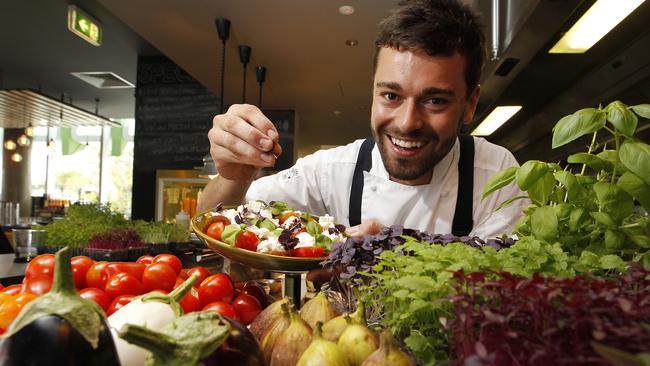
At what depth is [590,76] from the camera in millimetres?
2193

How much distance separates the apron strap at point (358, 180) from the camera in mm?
1870

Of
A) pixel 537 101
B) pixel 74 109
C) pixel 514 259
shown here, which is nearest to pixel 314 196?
pixel 537 101

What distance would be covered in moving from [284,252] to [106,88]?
853 cm

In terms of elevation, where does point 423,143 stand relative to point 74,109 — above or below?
below

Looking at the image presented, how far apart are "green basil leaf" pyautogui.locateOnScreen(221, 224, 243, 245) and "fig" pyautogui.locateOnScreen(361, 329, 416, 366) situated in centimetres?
62

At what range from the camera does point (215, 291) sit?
3.26 ft

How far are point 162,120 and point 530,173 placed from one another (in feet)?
22.1

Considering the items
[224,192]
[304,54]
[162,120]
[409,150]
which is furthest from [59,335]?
[162,120]

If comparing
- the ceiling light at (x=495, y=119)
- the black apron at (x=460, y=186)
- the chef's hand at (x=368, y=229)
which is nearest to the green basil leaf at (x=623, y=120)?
the chef's hand at (x=368, y=229)

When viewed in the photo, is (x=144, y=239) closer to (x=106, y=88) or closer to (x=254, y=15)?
(x=254, y=15)

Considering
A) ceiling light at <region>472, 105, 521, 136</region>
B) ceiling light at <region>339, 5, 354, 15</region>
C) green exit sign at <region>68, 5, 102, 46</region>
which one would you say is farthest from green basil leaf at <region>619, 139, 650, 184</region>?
green exit sign at <region>68, 5, 102, 46</region>

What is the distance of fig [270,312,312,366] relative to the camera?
2.02ft

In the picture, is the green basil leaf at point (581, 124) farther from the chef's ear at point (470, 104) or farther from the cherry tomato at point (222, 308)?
the chef's ear at point (470, 104)

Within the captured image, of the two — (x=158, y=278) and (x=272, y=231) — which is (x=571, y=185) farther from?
(x=158, y=278)
